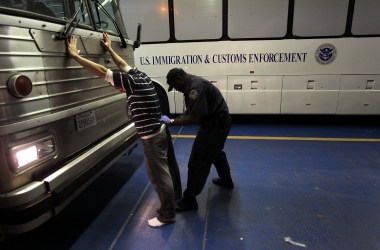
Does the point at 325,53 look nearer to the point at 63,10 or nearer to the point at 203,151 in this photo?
the point at 203,151

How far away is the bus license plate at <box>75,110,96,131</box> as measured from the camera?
2.45 metres

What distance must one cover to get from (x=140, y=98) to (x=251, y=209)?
173 centimetres

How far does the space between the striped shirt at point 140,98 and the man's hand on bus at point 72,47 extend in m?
0.31

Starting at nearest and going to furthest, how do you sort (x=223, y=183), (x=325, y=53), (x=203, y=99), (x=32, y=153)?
(x=32, y=153)
(x=203, y=99)
(x=223, y=183)
(x=325, y=53)

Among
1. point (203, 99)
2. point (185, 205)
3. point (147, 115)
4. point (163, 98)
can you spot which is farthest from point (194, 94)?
point (163, 98)

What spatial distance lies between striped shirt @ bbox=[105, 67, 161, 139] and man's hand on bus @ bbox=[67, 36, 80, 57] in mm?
311

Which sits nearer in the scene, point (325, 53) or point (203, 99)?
point (203, 99)

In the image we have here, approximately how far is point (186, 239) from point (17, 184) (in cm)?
150

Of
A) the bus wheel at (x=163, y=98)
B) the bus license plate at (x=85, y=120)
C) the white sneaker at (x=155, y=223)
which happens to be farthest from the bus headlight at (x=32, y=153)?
the bus wheel at (x=163, y=98)

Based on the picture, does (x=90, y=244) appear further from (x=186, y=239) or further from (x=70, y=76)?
(x=70, y=76)

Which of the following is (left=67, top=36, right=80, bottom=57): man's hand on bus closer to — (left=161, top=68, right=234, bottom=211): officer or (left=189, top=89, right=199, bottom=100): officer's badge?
(left=161, top=68, right=234, bottom=211): officer

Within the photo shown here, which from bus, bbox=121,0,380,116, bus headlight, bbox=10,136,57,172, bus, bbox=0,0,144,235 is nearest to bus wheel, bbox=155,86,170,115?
bus, bbox=121,0,380,116

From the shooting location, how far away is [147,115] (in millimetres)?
2459

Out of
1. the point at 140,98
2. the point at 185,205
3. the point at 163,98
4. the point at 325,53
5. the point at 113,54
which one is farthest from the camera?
the point at 163,98
